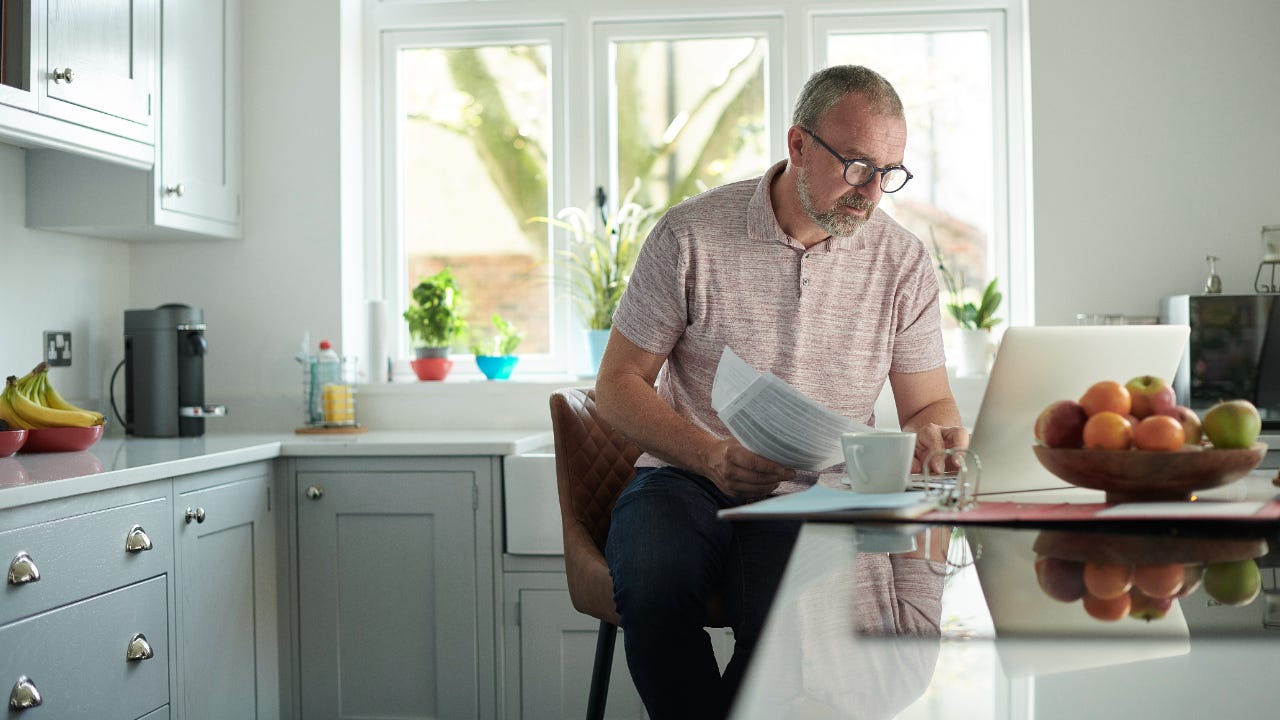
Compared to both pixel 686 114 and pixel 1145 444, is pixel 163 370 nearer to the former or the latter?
pixel 686 114

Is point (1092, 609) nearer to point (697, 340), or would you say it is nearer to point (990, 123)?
point (697, 340)

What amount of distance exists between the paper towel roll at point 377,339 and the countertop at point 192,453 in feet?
0.71

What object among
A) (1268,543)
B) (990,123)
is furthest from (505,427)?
(1268,543)

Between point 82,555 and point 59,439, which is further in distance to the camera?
point 59,439

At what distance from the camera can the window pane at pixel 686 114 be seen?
3.49m

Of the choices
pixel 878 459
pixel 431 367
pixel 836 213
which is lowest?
pixel 878 459

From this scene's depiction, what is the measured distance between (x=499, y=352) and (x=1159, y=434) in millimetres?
2447

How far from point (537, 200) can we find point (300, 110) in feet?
2.42

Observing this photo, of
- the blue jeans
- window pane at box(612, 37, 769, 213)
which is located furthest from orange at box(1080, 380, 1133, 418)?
window pane at box(612, 37, 769, 213)

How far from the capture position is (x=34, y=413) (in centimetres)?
239

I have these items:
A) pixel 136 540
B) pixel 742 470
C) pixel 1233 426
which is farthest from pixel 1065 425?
pixel 136 540

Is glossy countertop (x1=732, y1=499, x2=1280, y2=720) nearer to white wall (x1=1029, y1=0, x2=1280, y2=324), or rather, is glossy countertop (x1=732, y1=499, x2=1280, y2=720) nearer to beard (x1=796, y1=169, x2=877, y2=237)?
beard (x1=796, y1=169, x2=877, y2=237)

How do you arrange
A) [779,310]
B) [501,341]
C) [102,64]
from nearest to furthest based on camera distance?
[779,310] → [102,64] → [501,341]

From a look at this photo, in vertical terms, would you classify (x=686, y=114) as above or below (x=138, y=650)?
above
